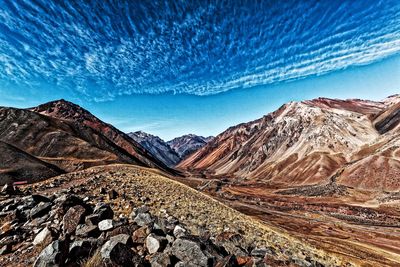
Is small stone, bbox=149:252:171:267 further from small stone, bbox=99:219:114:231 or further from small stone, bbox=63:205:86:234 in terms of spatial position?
small stone, bbox=63:205:86:234

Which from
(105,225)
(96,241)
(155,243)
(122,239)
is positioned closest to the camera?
(96,241)

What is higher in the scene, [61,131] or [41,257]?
[61,131]

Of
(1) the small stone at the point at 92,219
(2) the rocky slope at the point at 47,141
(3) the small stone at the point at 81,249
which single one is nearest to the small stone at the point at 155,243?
(3) the small stone at the point at 81,249

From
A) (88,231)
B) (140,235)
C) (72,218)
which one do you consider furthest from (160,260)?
(72,218)

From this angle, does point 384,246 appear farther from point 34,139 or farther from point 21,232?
point 34,139

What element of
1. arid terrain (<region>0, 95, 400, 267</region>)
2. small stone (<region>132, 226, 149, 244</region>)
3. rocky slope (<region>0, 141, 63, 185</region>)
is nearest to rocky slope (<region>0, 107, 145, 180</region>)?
arid terrain (<region>0, 95, 400, 267</region>)

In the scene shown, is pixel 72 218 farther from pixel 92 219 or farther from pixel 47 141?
pixel 47 141

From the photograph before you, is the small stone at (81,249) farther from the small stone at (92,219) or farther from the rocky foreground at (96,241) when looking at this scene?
the small stone at (92,219)

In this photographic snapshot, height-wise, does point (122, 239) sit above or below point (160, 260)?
above

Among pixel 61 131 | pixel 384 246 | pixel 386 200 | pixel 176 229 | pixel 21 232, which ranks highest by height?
pixel 61 131

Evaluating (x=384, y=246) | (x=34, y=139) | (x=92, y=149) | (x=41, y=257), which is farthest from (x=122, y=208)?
(x=34, y=139)
